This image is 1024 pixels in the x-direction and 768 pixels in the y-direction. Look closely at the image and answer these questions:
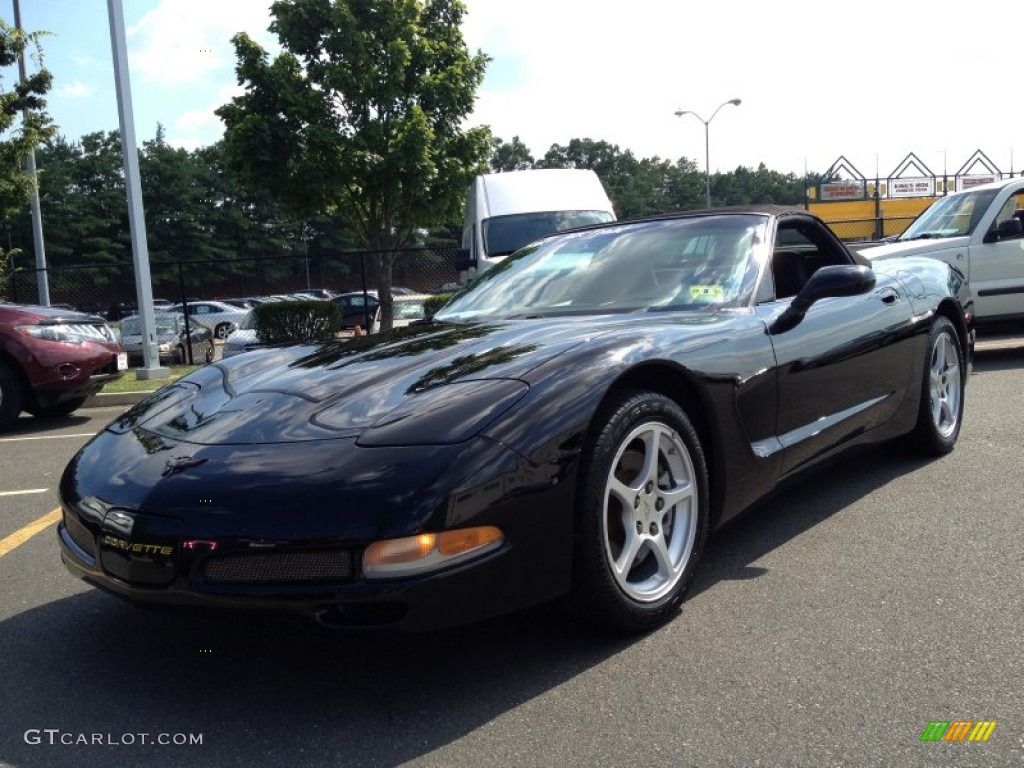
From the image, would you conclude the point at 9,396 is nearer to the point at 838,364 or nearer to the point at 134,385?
the point at 134,385

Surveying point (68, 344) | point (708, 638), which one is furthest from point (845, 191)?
point (708, 638)

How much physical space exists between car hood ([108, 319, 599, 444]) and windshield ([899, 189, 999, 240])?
24.5 ft

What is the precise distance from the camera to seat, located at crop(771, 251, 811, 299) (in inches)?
155

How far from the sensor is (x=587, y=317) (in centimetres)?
338

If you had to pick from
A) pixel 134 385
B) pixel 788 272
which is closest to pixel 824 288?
pixel 788 272

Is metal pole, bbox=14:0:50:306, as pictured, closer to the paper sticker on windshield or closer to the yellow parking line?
the yellow parking line

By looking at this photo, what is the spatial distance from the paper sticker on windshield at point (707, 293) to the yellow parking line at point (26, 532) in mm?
3060

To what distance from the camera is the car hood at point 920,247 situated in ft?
28.9

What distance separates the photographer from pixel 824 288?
3.45m

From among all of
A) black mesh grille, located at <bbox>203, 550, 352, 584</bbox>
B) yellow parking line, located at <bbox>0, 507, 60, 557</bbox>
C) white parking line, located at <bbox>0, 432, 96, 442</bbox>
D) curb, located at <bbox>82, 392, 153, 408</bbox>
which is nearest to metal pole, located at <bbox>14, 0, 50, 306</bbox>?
curb, located at <bbox>82, 392, 153, 408</bbox>

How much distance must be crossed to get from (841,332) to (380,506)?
2362mm

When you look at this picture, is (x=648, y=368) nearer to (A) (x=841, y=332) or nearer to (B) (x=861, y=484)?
(A) (x=841, y=332)

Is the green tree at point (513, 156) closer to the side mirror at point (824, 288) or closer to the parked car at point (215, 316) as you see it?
the parked car at point (215, 316)

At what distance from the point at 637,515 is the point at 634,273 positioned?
1329mm
